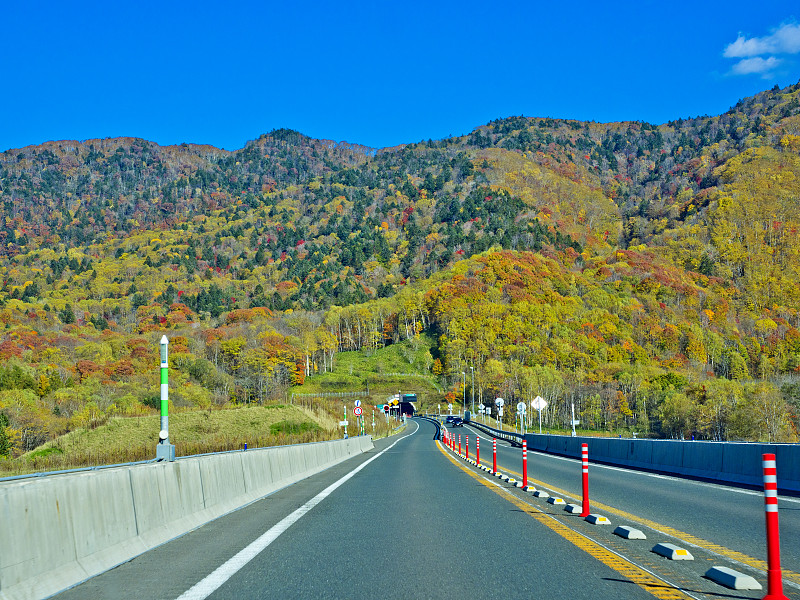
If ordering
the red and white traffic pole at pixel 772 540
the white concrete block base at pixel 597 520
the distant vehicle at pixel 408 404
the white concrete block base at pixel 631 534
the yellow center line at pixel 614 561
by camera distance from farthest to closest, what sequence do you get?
1. the distant vehicle at pixel 408 404
2. the white concrete block base at pixel 597 520
3. the white concrete block base at pixel 631 534
4. the yellow center line at pixel 614 561
5. the red and white traffic pole at pixel 772 540

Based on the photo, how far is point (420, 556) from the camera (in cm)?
843

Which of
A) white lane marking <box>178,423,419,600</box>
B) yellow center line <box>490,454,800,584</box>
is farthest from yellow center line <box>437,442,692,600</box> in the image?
white lane marking <box>178,423,419,600</box>

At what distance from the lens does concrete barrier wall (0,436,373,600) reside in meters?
6.05

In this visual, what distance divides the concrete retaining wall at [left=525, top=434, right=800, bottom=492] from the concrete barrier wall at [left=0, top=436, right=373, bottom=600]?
11300 mm

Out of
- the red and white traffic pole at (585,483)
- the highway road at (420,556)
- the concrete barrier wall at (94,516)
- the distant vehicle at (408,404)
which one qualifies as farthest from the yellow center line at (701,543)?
the distant vehicle at (408,404)

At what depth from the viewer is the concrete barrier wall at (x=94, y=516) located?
19.9 ft

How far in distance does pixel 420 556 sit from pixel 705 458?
47.3 ft

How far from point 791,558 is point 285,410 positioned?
71.8m

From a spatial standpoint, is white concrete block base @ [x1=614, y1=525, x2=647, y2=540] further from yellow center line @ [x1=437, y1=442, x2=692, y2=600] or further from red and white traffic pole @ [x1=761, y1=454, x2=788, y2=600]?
red and white traffic pole @ [x1=761, y1=454, x2=788, y2=600]

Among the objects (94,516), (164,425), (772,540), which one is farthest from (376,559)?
(164,425)

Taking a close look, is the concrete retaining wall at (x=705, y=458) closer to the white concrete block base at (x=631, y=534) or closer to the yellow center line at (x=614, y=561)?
the yellow center line at (x=614, y=561)

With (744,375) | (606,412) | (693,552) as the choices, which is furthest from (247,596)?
(744,375)

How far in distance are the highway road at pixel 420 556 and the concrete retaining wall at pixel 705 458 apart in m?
2.73

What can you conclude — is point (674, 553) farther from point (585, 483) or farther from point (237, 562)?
point (237, 562)
